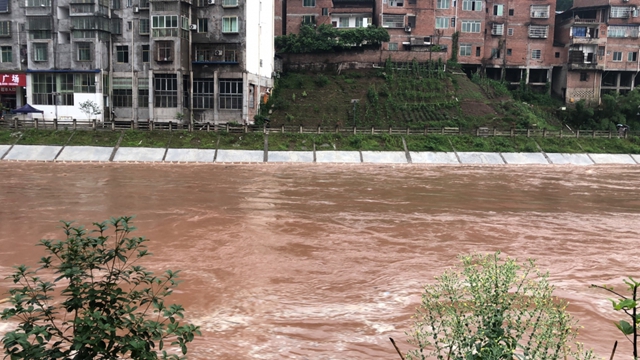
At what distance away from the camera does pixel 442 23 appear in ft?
180

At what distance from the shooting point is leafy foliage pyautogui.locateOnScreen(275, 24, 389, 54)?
53.2 metres

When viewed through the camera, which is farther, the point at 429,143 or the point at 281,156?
the point at 429,143

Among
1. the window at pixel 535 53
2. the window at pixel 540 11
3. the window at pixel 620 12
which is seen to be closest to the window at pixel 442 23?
the window at pixel 540 11

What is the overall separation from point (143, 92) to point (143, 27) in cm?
527

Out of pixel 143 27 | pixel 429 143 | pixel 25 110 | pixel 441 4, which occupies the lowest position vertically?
pixel 429 143

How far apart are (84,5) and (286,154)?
21106 mm

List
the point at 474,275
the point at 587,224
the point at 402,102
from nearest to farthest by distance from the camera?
1. the point at 474,275
2. the point at 587,224
3. the point at 402,102

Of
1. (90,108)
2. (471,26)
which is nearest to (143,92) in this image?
(90,108)

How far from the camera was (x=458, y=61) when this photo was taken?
55438 millimetres

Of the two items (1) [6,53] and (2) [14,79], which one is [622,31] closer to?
(2) [14,79]

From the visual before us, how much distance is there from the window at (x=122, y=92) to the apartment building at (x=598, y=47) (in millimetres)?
42029

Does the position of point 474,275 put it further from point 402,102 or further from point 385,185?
point 402,102

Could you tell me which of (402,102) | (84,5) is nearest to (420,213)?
(402,102)

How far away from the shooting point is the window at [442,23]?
5481 centimetres
